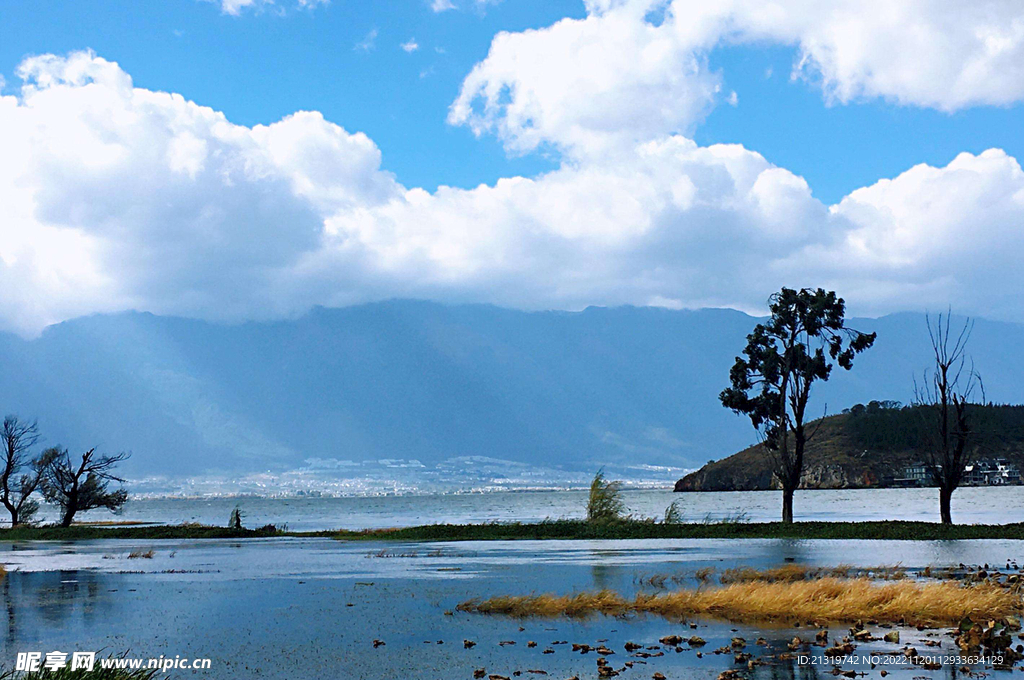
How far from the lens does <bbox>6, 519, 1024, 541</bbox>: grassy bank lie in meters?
55.3

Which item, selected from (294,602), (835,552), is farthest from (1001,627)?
(835,552)

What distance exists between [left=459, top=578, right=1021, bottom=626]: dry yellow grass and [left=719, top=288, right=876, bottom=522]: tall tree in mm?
35846

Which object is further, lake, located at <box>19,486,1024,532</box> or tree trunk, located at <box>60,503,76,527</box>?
tree trunk, located at <box>60,503,76,527</box>

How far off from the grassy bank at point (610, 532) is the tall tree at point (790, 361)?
484 centimetres

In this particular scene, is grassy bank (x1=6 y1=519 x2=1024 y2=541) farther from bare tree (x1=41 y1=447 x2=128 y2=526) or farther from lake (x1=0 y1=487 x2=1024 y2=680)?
bare tree (x1=41 y1=447 x2=128 y2=526)

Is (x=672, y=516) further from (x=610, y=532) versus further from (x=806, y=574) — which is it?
(x=806, y=574)

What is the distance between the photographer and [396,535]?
236ft

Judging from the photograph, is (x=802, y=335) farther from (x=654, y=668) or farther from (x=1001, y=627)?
(x=654, y=668)

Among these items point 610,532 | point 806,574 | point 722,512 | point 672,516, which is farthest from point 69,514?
point 806,574

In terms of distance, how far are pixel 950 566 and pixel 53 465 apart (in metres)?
84.6

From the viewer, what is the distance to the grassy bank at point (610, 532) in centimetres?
5531

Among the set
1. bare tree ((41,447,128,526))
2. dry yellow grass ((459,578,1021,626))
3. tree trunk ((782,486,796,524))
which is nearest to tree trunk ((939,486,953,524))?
tree trunk ((782,486,796,524))

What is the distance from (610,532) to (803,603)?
39.9 meters

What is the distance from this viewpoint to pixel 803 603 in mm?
26500
